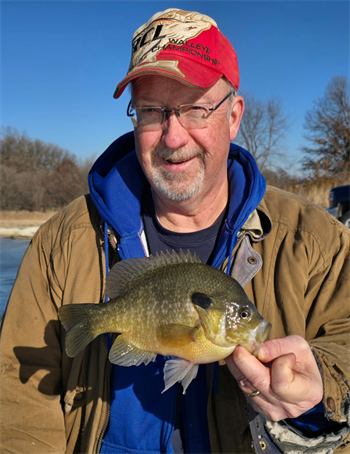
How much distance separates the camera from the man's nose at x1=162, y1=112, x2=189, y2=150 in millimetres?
2471

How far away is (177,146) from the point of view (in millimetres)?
2480

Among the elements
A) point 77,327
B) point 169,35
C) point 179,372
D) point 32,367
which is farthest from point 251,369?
point 169,35

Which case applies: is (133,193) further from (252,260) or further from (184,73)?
(252,260)

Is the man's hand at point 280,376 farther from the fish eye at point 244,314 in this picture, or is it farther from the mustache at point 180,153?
the mustache at point 180,153

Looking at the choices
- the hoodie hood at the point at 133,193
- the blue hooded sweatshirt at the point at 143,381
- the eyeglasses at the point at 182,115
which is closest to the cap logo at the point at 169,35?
the eyeglasses at the point at 182,115

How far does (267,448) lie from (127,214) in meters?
1.59

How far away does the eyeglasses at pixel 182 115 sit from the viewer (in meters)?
2.51

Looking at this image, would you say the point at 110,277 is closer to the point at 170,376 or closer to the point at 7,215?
the point at 170,376

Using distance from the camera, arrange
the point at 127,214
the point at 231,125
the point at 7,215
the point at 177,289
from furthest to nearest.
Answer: the point at 7,215, the point at 231,125, the point at 127,214, the point at 177,289

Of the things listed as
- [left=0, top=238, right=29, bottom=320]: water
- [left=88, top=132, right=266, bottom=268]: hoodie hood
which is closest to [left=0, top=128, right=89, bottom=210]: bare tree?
[left=0, top=238, right=29, bottom=320]: water

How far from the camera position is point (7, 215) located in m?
34.8

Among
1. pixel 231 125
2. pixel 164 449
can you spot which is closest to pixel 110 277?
pixel 164 449

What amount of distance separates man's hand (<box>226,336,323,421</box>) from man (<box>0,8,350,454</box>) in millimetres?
303

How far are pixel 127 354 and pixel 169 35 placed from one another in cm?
197
